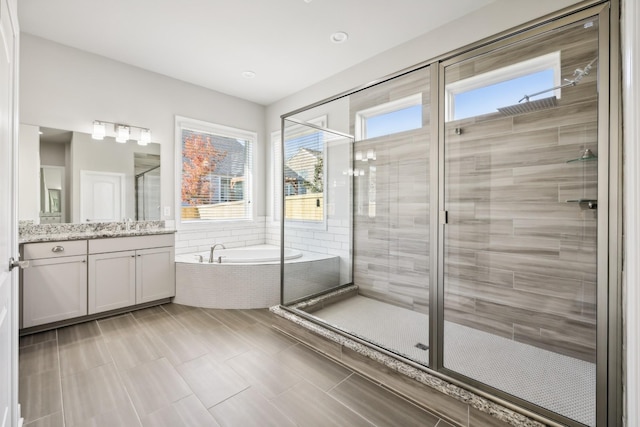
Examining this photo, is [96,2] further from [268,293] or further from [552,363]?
[552,363]

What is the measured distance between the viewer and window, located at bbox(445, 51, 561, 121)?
2.05m

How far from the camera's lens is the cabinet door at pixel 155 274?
10.8ft

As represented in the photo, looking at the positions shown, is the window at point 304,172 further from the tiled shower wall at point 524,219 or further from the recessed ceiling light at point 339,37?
the tiled shower wall at point 524,219

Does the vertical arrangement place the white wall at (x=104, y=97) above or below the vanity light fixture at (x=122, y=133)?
above

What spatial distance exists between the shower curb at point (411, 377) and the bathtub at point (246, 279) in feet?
2.07

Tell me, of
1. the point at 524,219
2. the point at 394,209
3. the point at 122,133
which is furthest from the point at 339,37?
the point at 122,133

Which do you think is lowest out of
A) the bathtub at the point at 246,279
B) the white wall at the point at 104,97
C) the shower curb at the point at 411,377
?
the shower curb at the point at 411,377

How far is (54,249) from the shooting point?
275 cm

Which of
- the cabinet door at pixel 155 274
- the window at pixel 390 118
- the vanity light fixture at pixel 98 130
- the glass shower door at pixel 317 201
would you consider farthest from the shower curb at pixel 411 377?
the vanity light fixture at pixel 98 130

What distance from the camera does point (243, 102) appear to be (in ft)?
15.2

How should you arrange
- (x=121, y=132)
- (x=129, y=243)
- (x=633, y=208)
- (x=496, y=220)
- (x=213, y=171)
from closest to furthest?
(x=633, y=208), (x=496, y=220), (x=129, y=243), (x=121, y=132), (x=213, y=171)

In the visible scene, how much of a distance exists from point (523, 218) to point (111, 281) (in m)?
3.87

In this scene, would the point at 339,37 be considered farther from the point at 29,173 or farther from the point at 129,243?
the point at 29,173

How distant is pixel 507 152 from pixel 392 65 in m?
1.55
